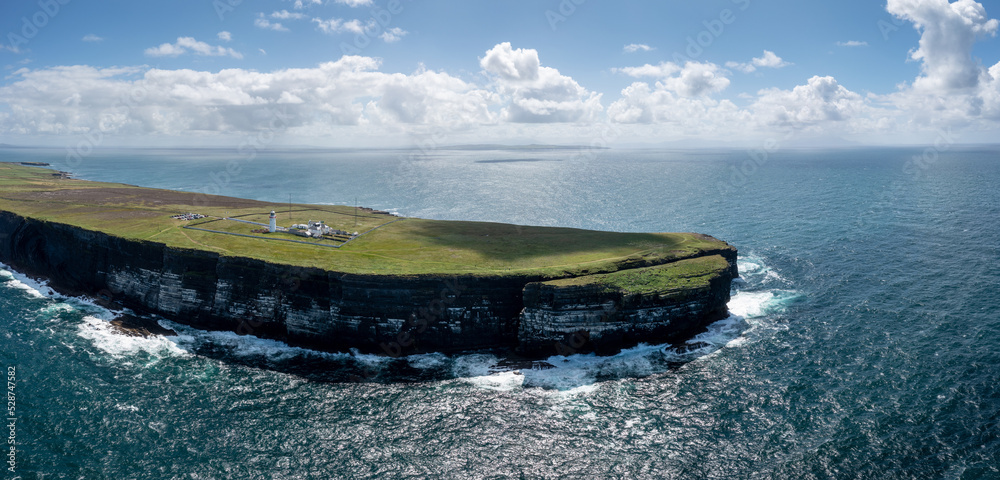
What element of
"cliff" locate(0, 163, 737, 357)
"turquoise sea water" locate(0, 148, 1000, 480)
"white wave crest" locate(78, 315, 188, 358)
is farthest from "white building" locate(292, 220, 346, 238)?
"white wave crest" locate(78, 315, 188, 358)

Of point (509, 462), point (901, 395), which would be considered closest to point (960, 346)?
point (901, 395)

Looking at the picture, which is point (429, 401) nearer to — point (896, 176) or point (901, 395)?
point (901, 395)

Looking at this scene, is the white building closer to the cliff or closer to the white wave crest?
the cliff

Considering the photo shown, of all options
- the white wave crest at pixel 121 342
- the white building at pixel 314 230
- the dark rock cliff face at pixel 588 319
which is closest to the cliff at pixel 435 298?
the dark rock cliff face at pixel 588 319

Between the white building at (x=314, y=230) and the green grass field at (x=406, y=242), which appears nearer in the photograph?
the green grass field at (x=406, y=242)

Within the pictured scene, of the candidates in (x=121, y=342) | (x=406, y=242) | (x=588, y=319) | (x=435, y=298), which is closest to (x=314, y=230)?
(x=406, y=242)

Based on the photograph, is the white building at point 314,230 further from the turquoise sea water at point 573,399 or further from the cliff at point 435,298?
the turquoise sea water at point 573,399
